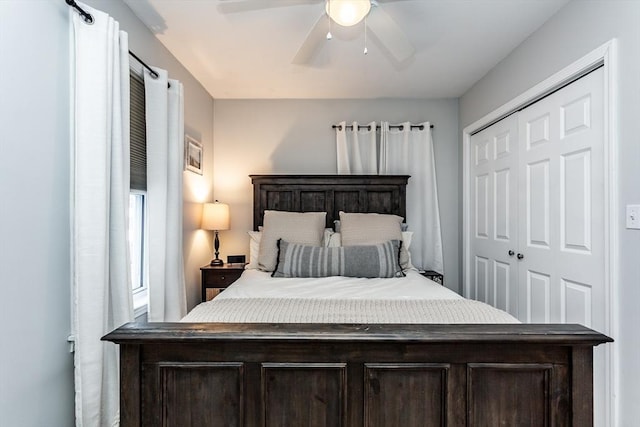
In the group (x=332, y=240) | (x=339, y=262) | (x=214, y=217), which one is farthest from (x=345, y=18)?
(x=214, y=217)

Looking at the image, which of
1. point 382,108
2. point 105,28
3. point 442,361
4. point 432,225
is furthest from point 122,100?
point 432,225

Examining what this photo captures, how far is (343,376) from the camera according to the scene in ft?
4.10

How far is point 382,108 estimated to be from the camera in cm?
410

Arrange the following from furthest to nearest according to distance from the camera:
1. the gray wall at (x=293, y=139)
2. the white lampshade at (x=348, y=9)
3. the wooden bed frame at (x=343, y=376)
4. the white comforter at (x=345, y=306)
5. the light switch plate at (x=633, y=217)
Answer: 1. the gray wall at (x=293, y=139)
2. the white lampshade at (x=348, y=9)
3. the light switch plate at (x=633, y=217)
4. the white comforter at (x=345, y=306)
5. the wooden bed frame at (x=343, y=376)

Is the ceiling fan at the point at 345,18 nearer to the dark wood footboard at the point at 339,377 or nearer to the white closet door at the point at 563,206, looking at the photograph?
the white closet door at the point at 563,206

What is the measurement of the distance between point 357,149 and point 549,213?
196cm

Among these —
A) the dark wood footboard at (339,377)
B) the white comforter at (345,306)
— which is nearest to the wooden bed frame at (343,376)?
the dark wood footboard at (339,377)

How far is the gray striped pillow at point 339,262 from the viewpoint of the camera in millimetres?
2807

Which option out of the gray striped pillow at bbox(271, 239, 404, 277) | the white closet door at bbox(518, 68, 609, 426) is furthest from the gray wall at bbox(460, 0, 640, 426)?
the gray striped pillow at bbox(271, 239, 404, 277)

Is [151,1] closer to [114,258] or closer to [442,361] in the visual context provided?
[114,258]

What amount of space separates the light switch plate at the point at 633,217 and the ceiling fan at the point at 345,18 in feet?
4.63

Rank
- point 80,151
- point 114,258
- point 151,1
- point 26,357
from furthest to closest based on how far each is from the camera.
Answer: point 151,1 → point 114,258 → point 80,151 → point 26,357

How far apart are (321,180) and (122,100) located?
2.14 m

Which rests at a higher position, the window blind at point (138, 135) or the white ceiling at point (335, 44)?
the white ceiling at point (335, 44)
